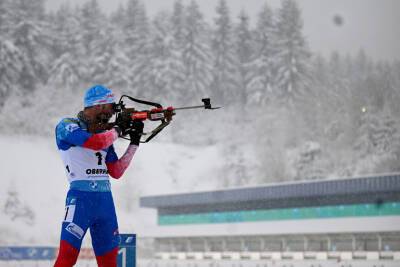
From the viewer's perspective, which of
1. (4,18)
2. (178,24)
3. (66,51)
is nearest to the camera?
(4,18)

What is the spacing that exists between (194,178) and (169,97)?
25181mm

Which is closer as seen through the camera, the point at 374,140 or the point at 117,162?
the point at 117,162

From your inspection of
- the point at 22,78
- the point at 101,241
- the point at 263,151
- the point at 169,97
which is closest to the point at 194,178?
the point at 263,151

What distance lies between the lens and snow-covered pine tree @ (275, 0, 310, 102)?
114 meters

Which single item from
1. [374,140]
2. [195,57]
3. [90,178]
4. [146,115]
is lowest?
[90,178]

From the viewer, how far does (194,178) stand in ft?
307

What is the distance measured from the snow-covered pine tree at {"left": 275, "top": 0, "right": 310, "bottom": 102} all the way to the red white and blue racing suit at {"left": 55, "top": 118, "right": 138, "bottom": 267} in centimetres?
10614

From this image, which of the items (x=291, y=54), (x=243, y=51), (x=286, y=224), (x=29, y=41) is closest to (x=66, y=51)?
(x=29, y=41)

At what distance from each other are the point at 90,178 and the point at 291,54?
11240cm

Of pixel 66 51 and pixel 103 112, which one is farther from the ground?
pixel 66 51

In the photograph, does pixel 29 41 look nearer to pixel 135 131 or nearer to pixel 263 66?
pixel 263 66

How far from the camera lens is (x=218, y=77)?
119000 mm

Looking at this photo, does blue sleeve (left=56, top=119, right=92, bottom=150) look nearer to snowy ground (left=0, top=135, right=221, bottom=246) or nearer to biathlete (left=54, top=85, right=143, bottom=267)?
biathlete (left=54, top=85, right=143, bottom=267)

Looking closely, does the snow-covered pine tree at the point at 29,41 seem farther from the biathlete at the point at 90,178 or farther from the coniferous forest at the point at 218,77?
the biathlete at the point at 90,178
